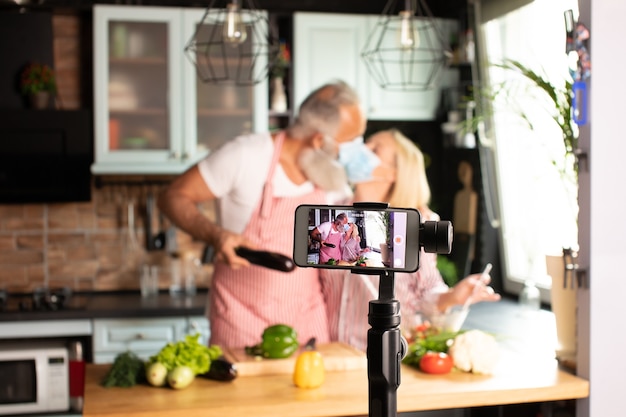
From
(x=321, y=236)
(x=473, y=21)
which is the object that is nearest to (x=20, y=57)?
(x=473, y=21)

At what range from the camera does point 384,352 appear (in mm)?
1342

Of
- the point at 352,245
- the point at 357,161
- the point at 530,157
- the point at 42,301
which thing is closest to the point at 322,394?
the point at 352,245

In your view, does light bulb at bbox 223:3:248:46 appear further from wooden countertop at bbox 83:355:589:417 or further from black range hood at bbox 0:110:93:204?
black range hood at bbox 0:110:93:204

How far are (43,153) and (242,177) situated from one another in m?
1.56

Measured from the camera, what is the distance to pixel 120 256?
4.44 meters

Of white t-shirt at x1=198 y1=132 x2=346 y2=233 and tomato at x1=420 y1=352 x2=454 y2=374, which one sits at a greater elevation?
white t-shirt at x1=198 y1=132 x2=346 y2=233

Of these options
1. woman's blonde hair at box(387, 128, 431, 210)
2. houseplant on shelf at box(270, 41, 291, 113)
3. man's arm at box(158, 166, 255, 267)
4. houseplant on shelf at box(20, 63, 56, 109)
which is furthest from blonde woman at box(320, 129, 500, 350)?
houseplant on shelf at box(20, 63, 56, 109)

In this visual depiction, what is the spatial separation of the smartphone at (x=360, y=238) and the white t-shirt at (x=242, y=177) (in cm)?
156

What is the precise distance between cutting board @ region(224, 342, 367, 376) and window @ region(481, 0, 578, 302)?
158 centimetres

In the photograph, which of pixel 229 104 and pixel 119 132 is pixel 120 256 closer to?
pixel 119 132

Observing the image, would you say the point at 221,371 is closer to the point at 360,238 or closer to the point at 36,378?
the point at 360,238

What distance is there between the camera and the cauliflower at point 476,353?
92.3 inches

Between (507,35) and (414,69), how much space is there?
19.6 inches

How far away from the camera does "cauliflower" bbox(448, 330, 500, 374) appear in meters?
2.34
